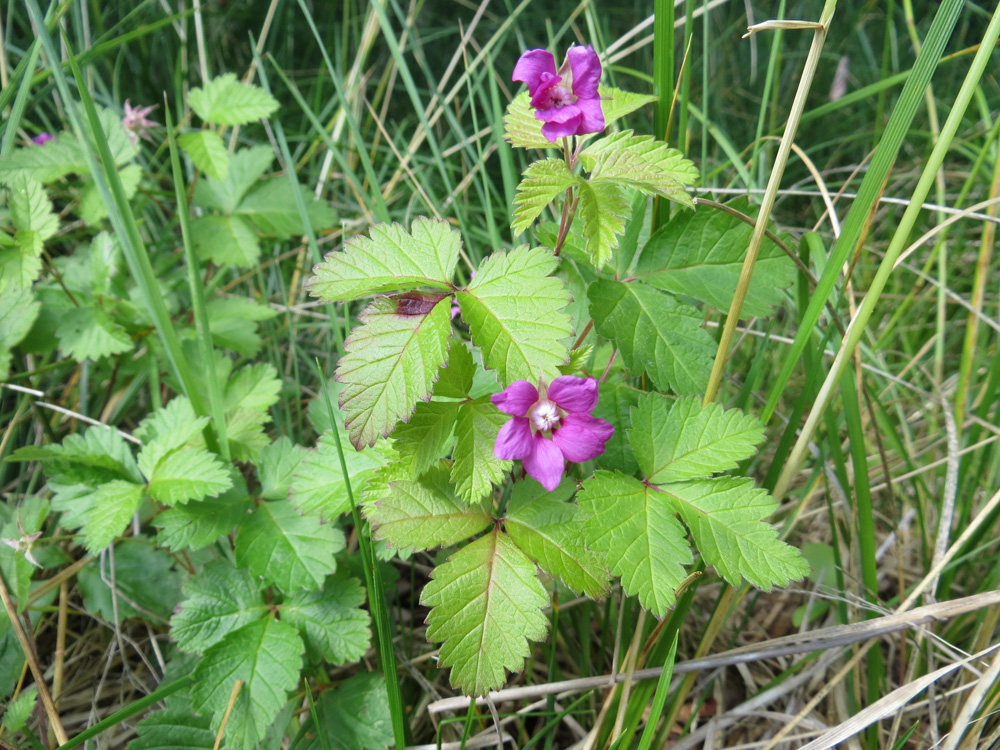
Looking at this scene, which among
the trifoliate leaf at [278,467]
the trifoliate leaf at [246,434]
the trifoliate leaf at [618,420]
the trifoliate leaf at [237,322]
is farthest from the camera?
the trifoliate leaf at [237,322]

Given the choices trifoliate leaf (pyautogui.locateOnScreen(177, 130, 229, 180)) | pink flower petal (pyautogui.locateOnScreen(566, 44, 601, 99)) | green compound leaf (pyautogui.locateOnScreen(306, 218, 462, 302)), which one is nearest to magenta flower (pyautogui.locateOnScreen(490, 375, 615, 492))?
green compound leaf (pyautogui.locateOnScreen(306, 218, 462, 302))

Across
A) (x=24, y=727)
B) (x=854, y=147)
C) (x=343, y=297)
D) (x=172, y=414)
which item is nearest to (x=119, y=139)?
(x=172, y=414)

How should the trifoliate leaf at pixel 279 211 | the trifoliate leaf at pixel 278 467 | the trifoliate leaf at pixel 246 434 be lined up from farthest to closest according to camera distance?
the trifoliate leaf at pixel 279 211 < the trifoliate leaf at pixel 246 434 < the trifoliate leaf at pixel 278 467

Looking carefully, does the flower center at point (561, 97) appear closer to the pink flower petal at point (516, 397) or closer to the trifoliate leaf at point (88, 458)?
the pink flower petal at point (516, 397)

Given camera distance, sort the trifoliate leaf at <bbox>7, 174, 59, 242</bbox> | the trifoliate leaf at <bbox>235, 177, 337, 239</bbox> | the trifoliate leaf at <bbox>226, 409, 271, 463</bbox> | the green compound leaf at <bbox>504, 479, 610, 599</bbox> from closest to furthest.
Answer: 1. the green compound leaf at <bbox>504, 479, 610, 599</bbox>
2. the trifoliate leaf at <bbox>226, 409, 271, 463</bbox>
3. the trifoliate leaf at <bbox>7, 174, 59, 242</bbox>
4. the trifoliate leaf at <bbox>235, 177, 337, 239</bbox>

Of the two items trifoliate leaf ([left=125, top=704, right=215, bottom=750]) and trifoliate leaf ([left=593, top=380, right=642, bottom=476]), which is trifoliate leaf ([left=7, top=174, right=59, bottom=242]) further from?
trifoliate leaf ([left=593, top=380, right=642, bottom=476])

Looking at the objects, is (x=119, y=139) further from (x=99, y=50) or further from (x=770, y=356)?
(x=770, y=356)

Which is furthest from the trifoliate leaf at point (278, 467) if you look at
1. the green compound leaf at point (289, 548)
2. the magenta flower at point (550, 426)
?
the magenta flower at point (550, 426)
